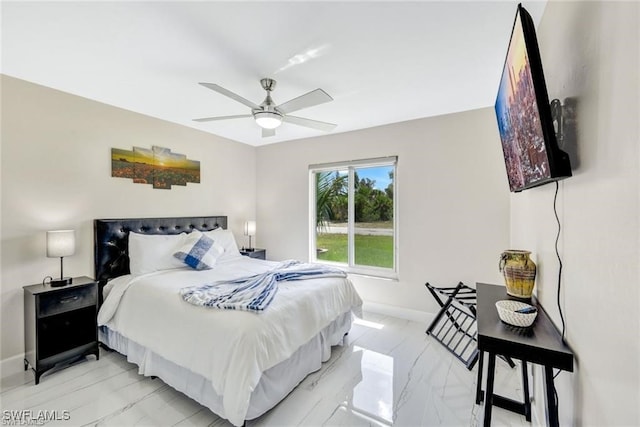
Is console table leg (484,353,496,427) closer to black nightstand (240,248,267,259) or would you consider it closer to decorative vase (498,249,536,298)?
decorative vase (498,249,536,298)

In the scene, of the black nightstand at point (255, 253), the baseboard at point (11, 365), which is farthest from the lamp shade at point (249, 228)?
the baseboard at point (11, 365)

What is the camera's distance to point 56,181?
2.58 m

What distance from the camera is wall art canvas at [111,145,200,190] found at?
3.04m

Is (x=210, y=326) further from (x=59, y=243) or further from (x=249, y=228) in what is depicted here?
(x=249, y=228)

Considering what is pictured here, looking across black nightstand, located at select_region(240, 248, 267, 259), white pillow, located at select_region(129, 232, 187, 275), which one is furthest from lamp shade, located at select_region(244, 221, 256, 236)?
white pillow, located at select_region(129, 232, 187, 275)

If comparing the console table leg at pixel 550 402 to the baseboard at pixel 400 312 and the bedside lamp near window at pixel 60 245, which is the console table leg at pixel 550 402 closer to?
the baseboard at pixel 400 312

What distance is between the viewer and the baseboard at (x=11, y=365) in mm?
2271

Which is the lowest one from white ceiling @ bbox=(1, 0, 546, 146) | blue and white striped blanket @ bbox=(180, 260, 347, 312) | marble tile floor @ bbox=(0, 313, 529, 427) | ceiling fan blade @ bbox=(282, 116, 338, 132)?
marble tile floor @ bbox=(0, 313, 529, 427)

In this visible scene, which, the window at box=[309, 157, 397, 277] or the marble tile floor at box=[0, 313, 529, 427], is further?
the window at box=[309, 157, 397, 277]

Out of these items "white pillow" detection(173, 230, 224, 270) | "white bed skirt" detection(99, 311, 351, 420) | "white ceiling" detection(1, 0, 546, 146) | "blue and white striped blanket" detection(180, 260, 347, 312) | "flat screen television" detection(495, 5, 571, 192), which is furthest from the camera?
"white pillow" detection(173, 230, 224, 270)

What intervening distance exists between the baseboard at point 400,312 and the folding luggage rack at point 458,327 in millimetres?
160

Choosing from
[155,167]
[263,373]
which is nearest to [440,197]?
[263,373]

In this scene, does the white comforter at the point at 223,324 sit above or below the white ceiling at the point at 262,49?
below

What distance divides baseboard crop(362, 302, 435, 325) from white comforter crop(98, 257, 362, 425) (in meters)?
0.96
